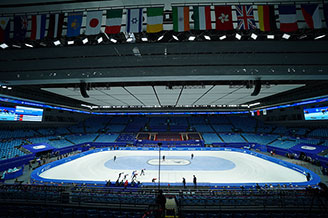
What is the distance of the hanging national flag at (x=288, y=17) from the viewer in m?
5.64

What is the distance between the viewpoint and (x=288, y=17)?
18.5 ft

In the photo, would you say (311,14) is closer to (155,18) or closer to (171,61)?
(171,61)

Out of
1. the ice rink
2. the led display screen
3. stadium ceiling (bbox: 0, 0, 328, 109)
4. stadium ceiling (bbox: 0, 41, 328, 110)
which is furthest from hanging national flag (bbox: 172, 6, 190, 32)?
the led display screen

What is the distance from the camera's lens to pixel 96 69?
8.59m

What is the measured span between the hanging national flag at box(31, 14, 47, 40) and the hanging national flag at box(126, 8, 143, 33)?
4.15m

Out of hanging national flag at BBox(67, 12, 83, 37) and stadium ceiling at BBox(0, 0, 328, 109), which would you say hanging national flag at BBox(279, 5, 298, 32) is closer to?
stadium ceiling at BBox(0, 0, 328, 109)

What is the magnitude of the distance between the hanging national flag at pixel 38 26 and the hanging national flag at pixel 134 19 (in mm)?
4155

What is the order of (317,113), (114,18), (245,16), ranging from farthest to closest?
(317,113), (114,18), (245,16)

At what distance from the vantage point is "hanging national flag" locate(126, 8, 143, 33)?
5938 millimetres

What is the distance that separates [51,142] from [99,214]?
26.0m

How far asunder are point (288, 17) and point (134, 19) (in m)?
6.62

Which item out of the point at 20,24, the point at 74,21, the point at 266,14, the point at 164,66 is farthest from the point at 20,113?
the point at 266,14

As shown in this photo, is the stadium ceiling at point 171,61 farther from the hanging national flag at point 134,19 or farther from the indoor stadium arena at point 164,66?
the hanging national flag at point 134,19

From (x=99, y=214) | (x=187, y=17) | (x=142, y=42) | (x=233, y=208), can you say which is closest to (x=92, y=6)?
(x=142, y=42)
